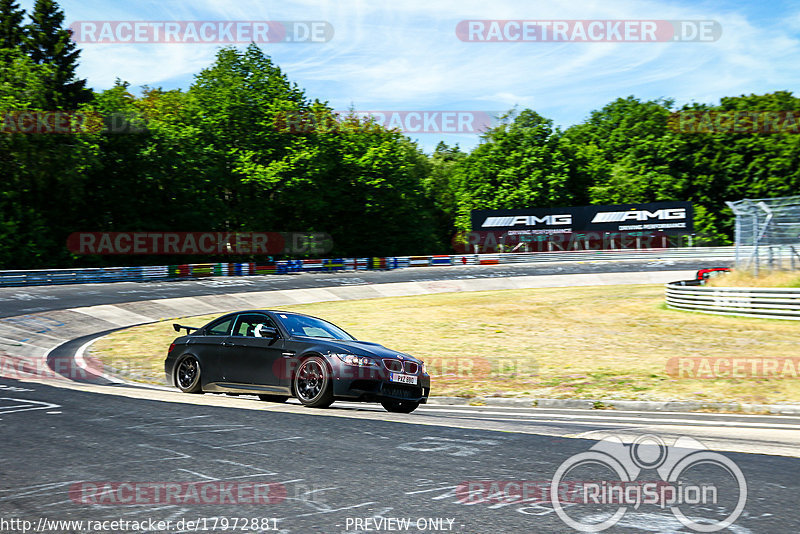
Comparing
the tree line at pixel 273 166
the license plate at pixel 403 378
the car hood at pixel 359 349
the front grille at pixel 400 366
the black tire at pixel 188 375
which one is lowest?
the black tire at pixel 188 375

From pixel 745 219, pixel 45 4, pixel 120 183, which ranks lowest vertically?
pixel 745 219

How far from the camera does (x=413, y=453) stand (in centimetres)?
662

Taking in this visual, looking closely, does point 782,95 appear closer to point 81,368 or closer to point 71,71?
point 71,71

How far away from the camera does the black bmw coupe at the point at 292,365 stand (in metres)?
9.70

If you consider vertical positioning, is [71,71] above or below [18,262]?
above

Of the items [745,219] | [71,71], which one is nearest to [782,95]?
[745,219]

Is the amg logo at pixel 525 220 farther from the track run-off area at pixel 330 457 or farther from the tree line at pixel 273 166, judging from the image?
the track run-off area at pixel 330 457

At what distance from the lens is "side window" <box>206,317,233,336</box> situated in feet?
37.4

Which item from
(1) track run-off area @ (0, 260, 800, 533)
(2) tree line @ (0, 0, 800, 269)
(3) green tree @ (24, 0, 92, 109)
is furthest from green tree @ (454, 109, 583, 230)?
(1) track run-off area @ (0, 260, 800, 533)

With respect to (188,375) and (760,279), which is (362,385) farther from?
(760,279)

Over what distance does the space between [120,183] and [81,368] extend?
43.5 meters

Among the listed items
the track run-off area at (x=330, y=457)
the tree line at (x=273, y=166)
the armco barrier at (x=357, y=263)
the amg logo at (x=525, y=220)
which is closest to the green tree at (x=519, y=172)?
the tree line at (x=273, y=166)

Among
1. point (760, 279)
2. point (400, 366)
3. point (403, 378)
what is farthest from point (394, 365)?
point (760, 279)

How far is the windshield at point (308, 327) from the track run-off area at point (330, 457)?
116 cm
